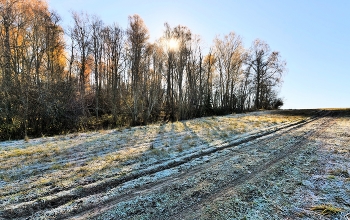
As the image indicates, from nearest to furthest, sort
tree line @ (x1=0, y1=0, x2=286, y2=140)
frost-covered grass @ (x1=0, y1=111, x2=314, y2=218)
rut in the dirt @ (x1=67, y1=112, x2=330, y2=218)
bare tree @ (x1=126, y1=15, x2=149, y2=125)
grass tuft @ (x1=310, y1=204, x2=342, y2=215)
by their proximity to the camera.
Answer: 1. grass tuft @ (x1=310, y1=204, x2=342, y2=215)
2. rut in the dirt @ (x1=67, y1=112, x2=330, y2=218)
3. frost-covered grass @ (x1=0, y1=111, x2=314, y2=218)
4. tree line @ (x1=0, y1=0, x2=286, y2=140)
5. bare tree @ (x1=126, y1=15, x2=149, y2=125)

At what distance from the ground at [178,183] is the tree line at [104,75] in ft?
21.0

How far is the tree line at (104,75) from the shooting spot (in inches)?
470

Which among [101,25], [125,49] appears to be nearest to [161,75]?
[125,49]

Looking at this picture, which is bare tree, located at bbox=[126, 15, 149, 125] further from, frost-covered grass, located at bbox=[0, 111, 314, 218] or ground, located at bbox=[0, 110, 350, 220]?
ground, located at bbox=[0, 110, 350, 220]

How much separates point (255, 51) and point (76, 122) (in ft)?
97.1

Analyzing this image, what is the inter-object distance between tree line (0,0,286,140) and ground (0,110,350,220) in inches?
252

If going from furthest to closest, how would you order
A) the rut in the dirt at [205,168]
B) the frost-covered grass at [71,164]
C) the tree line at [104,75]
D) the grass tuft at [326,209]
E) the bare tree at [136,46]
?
the bare tree at [136,46]
the tree line at [104,75]
the frost-covered grass at [71,164]
the rut in the dirt at [205,168]
the grass tuft at [326,209]

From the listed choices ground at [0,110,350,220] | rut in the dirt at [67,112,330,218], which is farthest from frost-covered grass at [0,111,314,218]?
rut in the dirt at [67,112,330,218]

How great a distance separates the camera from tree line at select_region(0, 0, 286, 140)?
11.9 m

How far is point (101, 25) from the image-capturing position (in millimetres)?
20828

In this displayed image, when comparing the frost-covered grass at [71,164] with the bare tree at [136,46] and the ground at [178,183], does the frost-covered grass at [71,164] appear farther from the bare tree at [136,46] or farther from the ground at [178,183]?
the bare tree at [136,46]

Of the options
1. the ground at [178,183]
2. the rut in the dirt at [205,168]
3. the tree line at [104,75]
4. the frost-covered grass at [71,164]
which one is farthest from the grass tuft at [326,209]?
the tree line at [104,75]

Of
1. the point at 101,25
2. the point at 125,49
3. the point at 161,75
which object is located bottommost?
the point at 161,75

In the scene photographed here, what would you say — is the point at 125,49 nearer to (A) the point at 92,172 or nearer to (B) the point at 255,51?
(A) the point at 92,172
